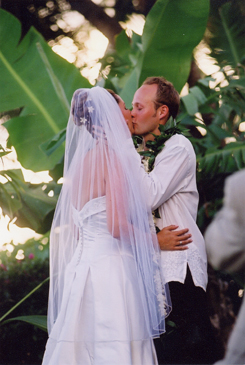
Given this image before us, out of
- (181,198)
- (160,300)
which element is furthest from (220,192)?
(160,300)

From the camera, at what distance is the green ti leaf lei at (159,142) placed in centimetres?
290

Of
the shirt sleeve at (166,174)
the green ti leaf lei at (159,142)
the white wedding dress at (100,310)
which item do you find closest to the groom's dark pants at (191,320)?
the white wedding dress at (100,310)

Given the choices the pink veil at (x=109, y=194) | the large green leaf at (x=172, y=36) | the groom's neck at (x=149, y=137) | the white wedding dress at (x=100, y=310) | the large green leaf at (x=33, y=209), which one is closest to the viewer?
the white wedding dress at (x=100, y=310)

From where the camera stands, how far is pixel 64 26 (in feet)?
20.6

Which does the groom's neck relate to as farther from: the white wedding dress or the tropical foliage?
the tropical foliage

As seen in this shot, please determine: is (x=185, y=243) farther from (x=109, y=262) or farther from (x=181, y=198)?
(x=109, y=262)

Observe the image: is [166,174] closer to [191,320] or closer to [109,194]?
[109,194]

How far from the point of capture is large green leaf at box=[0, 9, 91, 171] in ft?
14.7

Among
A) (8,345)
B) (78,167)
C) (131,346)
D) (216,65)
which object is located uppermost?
(78,167)

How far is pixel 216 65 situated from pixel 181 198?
2.83m

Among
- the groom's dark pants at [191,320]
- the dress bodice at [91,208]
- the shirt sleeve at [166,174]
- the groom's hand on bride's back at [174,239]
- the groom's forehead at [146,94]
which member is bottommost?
the groom's dark pants at [191,320]

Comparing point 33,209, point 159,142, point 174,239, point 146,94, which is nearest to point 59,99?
point 33,209

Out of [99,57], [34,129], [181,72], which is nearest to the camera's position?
[181,72]

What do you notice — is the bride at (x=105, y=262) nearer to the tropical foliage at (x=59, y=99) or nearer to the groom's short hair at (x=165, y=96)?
the groom's short hair at (x=165, y=96)
